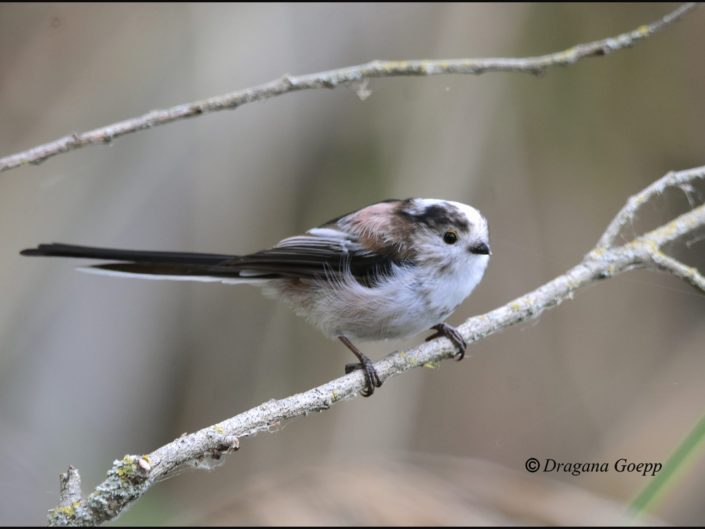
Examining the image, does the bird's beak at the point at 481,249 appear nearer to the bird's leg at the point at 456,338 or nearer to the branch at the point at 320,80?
the bird's leg at the point at 456,338

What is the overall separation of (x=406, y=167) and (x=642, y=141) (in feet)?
3.94

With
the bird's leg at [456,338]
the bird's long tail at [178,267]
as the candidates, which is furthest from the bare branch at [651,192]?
the bird's long tail at [178,267]

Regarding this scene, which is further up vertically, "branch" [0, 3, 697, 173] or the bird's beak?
"branch" [0, 3, 697, 173]

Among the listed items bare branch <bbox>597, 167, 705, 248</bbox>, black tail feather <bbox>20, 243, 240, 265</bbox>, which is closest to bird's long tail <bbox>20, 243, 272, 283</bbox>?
black tail feather <bbox>20, 243, 240, 265</bbox>

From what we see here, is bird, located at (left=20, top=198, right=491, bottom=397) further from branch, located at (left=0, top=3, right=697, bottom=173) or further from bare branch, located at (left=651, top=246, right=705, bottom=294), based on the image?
bare branch, located at (left=651, top=246, right=705, bottom=294)

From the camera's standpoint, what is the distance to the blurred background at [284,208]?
366cm

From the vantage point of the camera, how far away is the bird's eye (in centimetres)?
240

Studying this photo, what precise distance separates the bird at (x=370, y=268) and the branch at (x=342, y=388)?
134 millimetres

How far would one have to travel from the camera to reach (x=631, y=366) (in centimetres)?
347

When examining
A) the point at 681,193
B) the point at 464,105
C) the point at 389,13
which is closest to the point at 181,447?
the point at 681,193

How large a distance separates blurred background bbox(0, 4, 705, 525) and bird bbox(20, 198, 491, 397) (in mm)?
1116

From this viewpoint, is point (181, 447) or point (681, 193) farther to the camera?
point (681, 193)

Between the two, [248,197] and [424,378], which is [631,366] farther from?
[248,197]

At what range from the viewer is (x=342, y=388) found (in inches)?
79.0
